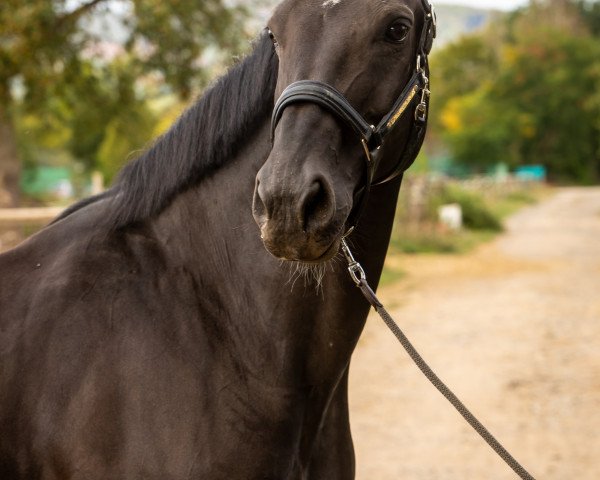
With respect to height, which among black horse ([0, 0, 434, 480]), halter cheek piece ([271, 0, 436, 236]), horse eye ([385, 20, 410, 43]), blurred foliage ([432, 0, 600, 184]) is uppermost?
blurred foliage ([432, 0, 600, 184])

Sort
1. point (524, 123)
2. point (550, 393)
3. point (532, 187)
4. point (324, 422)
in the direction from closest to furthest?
point (324, 422) < point (550, 393) < point (532, 187) < point (524, 123)

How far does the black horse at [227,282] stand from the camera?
1991mm

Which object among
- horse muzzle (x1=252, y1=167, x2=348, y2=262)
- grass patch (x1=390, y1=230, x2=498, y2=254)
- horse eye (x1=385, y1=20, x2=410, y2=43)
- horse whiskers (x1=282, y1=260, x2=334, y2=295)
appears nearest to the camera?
horse muzzle (x1=252, y1=167, x2=348, y2=262)

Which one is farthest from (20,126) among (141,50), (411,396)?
(411,396)

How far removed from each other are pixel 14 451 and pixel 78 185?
27.4 metres

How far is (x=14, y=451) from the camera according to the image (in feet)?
6.99

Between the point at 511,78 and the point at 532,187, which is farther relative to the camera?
the point at 511,78

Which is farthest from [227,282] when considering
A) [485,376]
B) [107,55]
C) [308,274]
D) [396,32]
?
[107,55]

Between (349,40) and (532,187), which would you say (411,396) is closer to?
(349,40)

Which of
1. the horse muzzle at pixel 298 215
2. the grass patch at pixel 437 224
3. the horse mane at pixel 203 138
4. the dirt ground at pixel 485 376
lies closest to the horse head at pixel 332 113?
the horse muzzle at pixel 298 215

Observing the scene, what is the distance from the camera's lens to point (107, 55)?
41.0 feet

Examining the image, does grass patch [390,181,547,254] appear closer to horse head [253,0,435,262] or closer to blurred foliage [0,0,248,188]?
blurred foliage [0,0,248,188]

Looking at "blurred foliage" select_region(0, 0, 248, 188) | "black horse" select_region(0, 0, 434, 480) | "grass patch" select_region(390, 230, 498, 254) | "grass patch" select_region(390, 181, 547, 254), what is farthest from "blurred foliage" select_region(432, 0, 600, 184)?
"black horse" select_region(0, 0, 434, 480)

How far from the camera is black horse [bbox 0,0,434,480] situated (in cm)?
199
